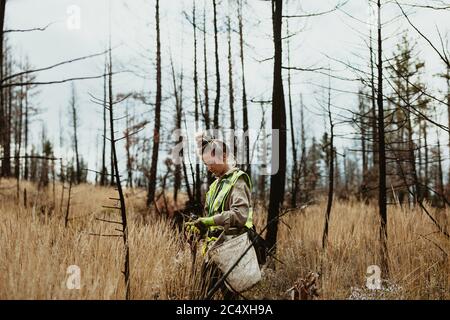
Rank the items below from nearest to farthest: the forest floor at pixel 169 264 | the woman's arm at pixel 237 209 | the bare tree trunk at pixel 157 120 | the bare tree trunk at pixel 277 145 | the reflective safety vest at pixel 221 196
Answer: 1. the forest floor at pixel 169 264
2. the woman's arm at pixel 237 209
3. the reflective safety vest at pixel 221 196
4. the bare tree trunk at pixel 277 145
5. the bare tree trunk at pixel 157 120

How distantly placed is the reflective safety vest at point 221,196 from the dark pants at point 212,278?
144 millimetres

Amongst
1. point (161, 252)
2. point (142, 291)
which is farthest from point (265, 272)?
point (142, 291)

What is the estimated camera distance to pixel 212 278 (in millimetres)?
3049

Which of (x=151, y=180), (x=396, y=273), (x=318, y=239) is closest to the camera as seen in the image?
(x=396, y=273)

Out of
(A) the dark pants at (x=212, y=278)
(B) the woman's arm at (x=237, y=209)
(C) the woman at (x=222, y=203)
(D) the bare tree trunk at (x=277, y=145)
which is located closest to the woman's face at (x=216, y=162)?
(C) the woman at (x=222, y=203)

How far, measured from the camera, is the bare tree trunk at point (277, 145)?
488 cm

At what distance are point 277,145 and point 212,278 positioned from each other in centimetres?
237

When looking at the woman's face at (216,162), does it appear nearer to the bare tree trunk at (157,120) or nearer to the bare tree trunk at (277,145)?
the bare tree trunk at (277,145)

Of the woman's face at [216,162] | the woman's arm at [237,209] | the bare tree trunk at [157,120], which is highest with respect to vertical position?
the bare tree trunk at [157,120]

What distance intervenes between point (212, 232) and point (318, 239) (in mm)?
3024

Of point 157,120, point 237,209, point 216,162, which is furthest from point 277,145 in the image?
point 157,120
